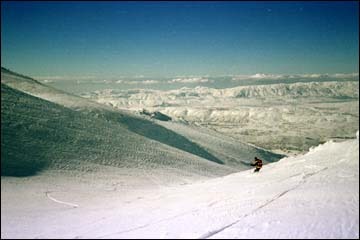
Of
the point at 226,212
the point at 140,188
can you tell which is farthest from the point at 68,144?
the point at 226,212

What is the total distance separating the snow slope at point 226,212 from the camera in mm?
9008

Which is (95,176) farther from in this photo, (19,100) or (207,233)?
(207,233)

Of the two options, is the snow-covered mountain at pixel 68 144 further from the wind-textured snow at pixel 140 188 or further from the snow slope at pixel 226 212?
the snow slope at pixel 226 212

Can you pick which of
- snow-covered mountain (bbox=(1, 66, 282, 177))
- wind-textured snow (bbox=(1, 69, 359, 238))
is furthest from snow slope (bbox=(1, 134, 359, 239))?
snow-covered mountain (bbox=(1, 66, 282, 177))

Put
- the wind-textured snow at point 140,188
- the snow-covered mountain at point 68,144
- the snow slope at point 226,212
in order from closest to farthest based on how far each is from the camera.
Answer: the snow slope at point 226,212, the wind-textured snow at point 140,188, the snow-covered mountain at point 68,144

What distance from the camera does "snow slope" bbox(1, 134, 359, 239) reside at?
29.6ft

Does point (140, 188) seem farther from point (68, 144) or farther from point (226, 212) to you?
point (226, 212)

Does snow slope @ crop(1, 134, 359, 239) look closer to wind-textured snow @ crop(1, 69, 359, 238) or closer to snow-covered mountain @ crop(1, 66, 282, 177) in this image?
wind-textured snow @ crop(1, 69, 359, 238)

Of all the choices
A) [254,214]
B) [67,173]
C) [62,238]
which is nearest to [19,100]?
[67,173]

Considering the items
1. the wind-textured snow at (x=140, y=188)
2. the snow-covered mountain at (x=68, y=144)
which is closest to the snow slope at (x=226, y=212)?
the wind-textured snow at (x=140, y=188)

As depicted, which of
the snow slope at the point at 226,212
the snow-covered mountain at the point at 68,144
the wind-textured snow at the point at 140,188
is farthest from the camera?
the snow-covered mountain at the point at 68,144

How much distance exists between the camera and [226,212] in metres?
11.2

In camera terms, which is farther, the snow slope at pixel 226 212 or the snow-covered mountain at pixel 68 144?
the snow-covered mountain at pixel 68 144

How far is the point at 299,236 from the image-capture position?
27.4 feet
